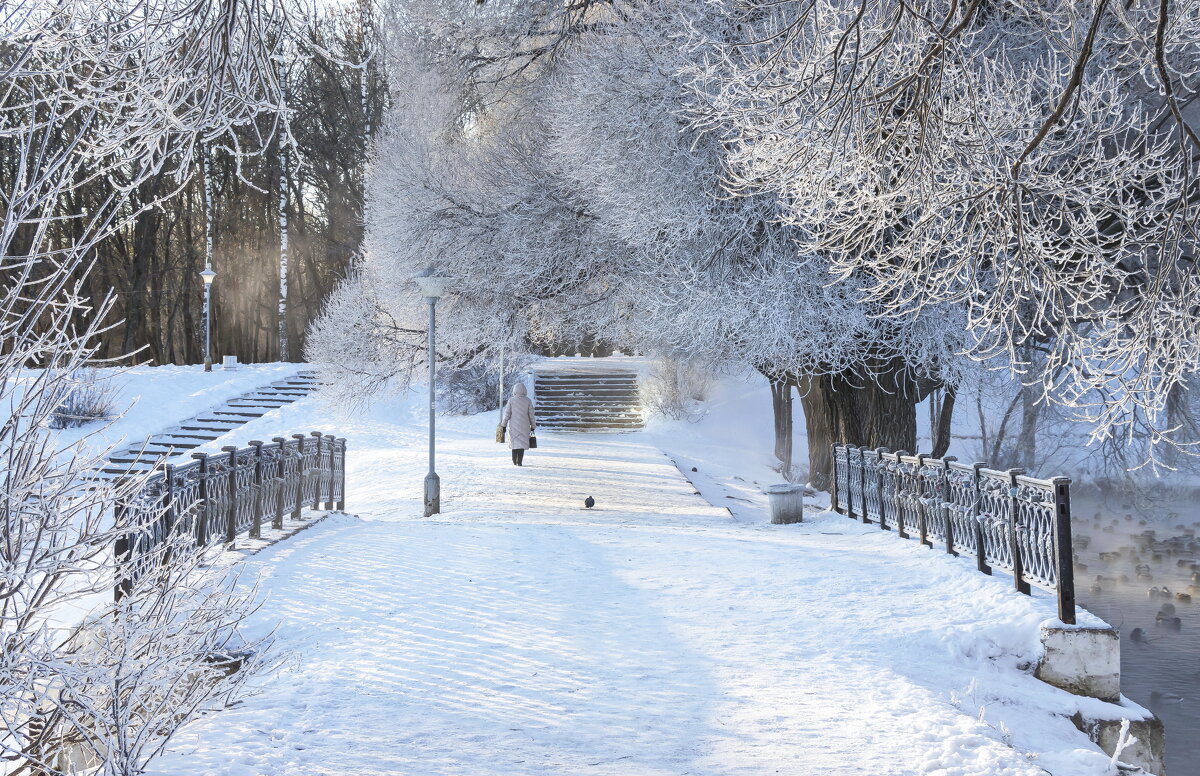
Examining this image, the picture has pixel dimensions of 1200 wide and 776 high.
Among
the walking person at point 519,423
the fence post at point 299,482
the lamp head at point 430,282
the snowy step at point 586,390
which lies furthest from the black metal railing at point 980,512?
the snowy step at point 586,390

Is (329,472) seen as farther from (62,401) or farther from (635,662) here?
(62,401)

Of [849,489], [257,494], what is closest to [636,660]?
[257,494]

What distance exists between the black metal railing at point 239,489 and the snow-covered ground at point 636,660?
2.04 feet

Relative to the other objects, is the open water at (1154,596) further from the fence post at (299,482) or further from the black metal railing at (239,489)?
the fence post at (299,482)

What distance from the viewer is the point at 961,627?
7.70 metres

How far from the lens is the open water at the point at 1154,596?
10711mm

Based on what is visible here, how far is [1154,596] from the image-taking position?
15.0 m

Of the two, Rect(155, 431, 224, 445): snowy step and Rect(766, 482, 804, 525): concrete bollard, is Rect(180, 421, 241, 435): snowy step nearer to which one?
Rect(155, 431, 224, 445): snowy step

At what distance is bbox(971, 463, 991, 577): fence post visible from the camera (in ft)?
31.1

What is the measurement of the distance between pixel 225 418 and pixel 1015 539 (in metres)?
23.6

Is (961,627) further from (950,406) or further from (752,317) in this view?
(950,406)

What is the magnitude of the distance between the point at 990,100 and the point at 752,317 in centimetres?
597

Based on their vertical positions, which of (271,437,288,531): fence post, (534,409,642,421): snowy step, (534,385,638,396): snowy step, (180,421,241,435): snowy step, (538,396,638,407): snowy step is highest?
(534,385,638,396): snowy step

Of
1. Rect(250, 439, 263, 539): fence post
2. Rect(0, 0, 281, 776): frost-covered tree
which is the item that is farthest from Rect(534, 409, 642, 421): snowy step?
Rect(0, 0, 281, 776): frost-covered tree
